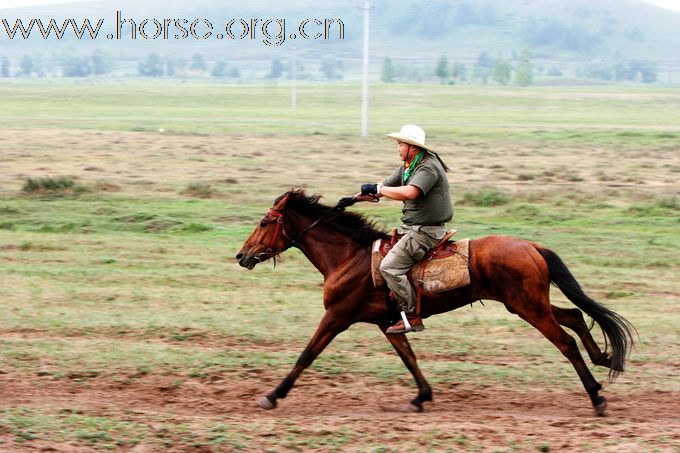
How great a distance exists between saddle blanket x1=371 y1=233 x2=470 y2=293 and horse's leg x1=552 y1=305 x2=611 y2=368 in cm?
96

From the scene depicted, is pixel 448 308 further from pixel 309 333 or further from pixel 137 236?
→ pixel 137 236

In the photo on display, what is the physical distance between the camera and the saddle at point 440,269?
8.73m

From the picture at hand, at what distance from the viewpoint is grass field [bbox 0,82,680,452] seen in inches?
319

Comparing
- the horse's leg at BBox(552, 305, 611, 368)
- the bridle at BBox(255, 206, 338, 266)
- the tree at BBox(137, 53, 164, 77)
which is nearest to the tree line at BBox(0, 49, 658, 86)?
the tree at BBox(137, 53, 164, 77)

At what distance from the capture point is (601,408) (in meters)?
8.66

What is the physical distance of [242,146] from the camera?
124ft

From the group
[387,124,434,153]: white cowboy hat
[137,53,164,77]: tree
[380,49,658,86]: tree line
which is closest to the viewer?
[387,124,434,153]: white cowboy hat

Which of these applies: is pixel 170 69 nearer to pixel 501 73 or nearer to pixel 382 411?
pixel 501 73

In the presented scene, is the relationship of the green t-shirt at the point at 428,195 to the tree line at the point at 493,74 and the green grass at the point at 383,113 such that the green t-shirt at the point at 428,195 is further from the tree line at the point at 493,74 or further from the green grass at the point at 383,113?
the tree line at the point at 493,74

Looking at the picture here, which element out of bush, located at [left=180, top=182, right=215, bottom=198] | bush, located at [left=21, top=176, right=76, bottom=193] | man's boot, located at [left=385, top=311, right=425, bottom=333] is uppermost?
man's boot, located at [left=385, top=311, right=425, bottom=333]

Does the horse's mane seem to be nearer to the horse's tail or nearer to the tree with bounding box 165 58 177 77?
the horse's tail

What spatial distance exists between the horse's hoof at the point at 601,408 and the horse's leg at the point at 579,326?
0.40 metres

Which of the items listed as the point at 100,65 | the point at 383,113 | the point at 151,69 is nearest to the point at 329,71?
the point at 151,69

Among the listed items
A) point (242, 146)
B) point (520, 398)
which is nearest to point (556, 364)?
point (520, 398)
